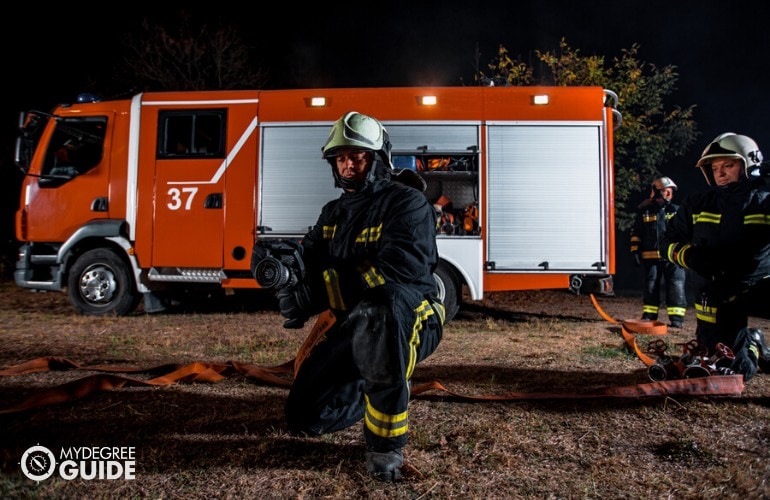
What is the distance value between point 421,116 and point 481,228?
1.52 meters

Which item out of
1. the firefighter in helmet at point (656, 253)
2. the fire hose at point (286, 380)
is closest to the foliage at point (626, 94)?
the firefighter in helmet at point (656, 253)

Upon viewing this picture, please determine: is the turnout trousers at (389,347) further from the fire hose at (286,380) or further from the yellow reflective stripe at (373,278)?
the fire hose at (286,380)

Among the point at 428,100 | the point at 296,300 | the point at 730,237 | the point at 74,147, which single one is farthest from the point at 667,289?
the point at 74,147

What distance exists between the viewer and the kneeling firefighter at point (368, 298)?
2.03 metres

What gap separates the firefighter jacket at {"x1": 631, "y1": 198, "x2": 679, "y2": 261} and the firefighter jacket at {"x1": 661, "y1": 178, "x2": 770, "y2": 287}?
10.3 feet

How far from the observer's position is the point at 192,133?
6.33 m

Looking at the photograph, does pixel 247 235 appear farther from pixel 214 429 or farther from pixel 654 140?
pixel 654 140

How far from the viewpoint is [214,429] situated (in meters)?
2.57

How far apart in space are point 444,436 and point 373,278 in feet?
3.07

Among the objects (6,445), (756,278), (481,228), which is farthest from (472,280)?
(6,445)

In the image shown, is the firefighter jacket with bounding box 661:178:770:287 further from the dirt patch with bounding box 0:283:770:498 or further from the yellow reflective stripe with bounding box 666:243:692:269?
the dirt patch with bounding box 0:283:770:498

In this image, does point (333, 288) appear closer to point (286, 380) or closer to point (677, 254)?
point (286, 380)

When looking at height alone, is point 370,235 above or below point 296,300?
above

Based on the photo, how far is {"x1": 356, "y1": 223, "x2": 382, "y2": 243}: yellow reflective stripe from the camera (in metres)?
2.27
